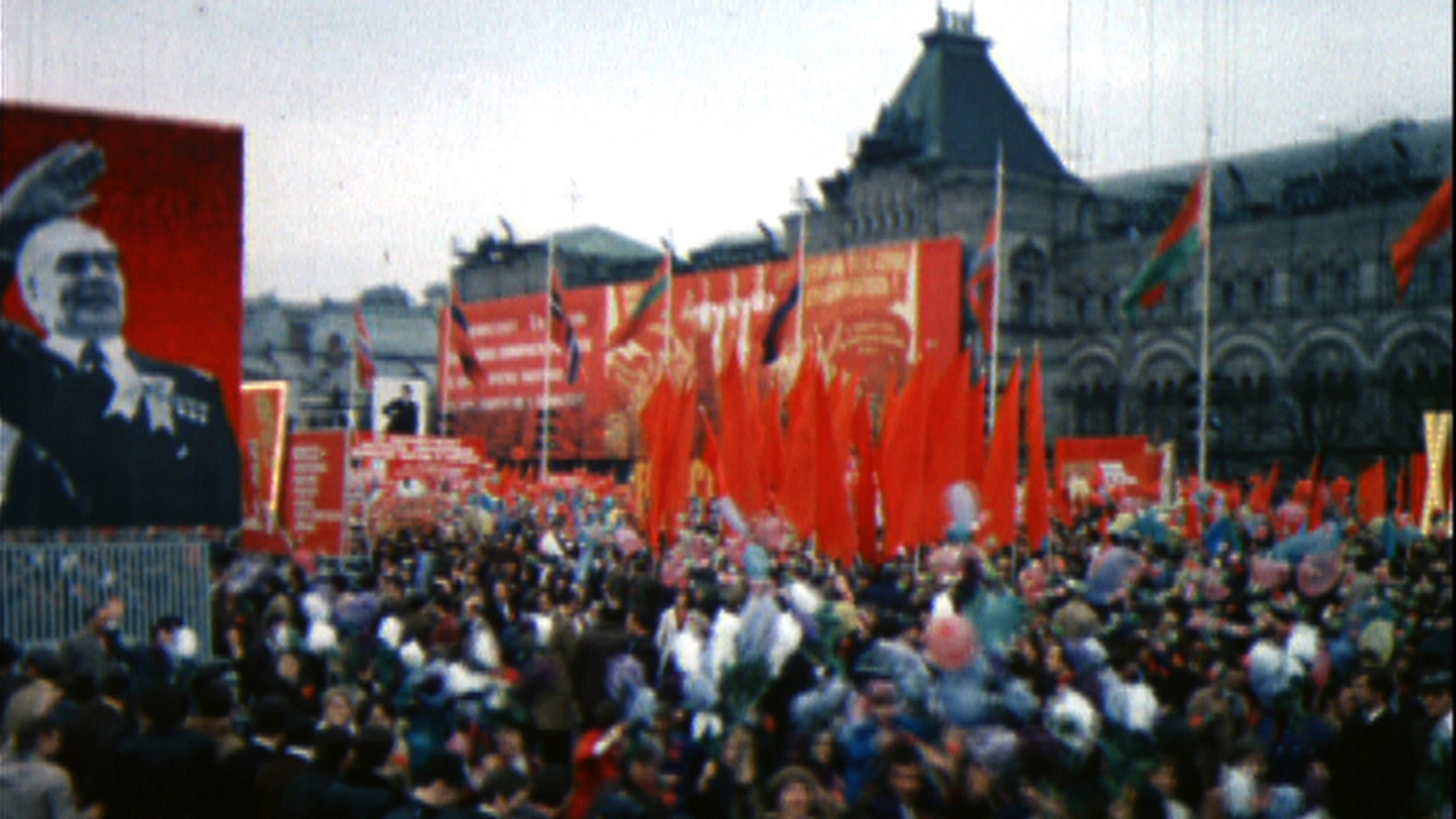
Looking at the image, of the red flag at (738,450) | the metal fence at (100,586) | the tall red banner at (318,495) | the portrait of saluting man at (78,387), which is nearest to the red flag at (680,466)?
the red flag at (738,450)

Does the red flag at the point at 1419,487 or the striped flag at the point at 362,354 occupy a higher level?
the striped flag at the point at 362,354

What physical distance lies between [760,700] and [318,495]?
836 centimetres

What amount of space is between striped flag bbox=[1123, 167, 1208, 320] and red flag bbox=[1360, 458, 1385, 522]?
12.3 feet

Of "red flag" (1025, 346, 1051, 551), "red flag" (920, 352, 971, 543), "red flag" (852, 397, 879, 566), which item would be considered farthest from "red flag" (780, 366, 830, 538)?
"red flag" (1025, 346, 1051, 551)

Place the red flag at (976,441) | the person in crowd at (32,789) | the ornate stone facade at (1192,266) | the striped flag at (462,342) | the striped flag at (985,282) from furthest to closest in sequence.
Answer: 1. the ornate stone facade at (1192,266)
2. the striped flag at (462,342)
3. the striped flag at (985,282)
4. the red flag at (976,441)
5. the person in crowd at (32,789)

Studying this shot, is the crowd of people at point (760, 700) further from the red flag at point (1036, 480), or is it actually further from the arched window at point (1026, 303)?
the arched window at point (1026, 303)

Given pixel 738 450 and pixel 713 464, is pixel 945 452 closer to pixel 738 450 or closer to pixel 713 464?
pixel 738 450

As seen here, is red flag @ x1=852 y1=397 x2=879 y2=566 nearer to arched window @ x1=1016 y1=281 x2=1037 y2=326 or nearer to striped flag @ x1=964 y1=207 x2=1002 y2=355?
striped flag @ x1=964 y1=207 x2=1002 y2=355

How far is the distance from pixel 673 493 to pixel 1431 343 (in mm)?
30748

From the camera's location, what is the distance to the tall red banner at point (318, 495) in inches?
641

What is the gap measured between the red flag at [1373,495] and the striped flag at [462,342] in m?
18.9

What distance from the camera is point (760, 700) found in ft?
30.2

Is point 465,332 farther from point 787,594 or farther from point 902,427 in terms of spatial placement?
point 787,594

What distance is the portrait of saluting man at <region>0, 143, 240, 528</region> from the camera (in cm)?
906
